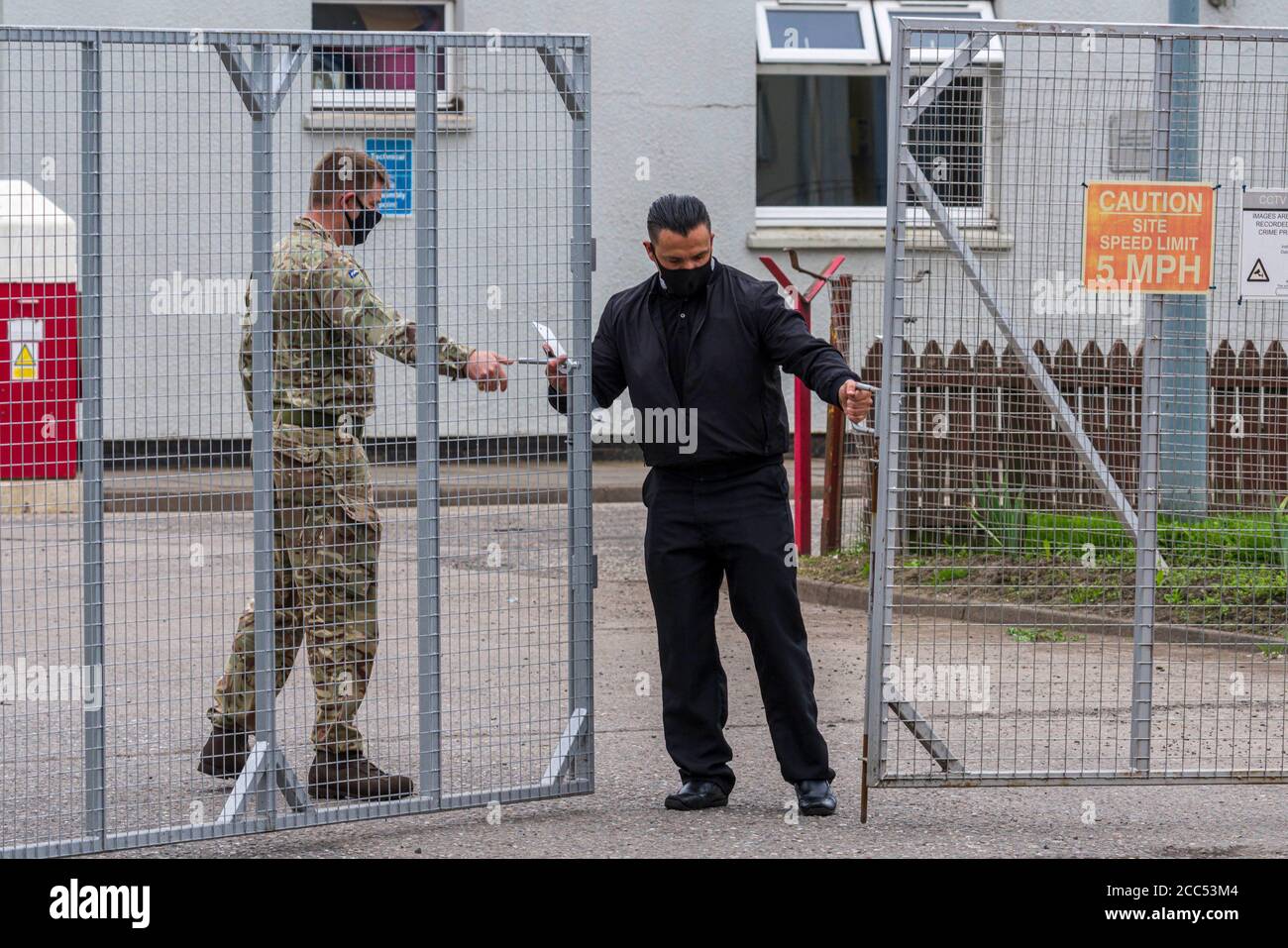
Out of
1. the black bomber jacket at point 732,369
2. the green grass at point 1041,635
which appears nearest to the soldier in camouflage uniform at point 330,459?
the black bomber jacket at point 732,369

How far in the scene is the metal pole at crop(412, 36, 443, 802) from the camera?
563 centimetres

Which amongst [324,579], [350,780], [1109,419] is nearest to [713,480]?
[324,579]

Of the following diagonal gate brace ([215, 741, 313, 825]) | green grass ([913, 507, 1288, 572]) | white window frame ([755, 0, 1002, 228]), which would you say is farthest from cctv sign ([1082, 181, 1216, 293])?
white window frame ([755, 0, 1002, 228])

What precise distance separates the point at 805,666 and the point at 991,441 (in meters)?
2.60

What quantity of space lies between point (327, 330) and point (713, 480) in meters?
1.35

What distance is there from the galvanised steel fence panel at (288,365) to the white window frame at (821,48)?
1104 centimetres

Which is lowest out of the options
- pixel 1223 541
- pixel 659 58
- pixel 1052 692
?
pixel 1052 692

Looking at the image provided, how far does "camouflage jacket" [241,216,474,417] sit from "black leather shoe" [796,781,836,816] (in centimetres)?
176

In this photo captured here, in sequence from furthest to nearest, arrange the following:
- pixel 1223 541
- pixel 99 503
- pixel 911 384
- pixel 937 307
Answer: pixel 911 384, pixel 1223 541, pixel 937 307, pixel 99 503

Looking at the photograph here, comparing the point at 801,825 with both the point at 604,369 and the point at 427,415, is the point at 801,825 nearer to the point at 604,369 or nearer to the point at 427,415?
the point at 604,369

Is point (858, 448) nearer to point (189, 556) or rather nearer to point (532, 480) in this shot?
point (532, 480)

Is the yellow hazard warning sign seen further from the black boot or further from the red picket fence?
the red picket fence

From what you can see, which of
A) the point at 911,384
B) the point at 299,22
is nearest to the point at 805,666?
the point at 911,384

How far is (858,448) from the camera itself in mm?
9867
